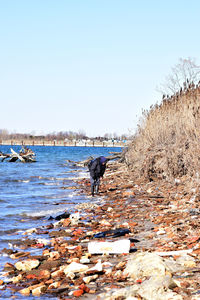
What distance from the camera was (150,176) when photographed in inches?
655

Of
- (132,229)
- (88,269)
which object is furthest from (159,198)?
(88,269)

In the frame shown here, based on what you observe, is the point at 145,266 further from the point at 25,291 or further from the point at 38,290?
the point at 25,291

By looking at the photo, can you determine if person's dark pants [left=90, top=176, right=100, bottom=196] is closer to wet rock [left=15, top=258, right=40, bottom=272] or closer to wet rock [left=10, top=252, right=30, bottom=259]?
wet rock [left=10, top=252, right=30, bottom=259]

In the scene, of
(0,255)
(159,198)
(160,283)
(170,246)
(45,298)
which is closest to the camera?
(160,283)

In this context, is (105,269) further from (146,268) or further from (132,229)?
(132,229)

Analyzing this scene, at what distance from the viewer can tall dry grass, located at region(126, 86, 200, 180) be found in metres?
13.3

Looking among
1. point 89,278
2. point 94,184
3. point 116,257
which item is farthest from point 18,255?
point 94,184

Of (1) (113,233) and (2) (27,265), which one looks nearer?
(2) (27,265)

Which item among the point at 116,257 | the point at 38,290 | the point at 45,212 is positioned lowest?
the point at 45,212

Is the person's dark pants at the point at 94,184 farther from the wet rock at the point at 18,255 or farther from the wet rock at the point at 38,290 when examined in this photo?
the wet rock at the point at 38,290

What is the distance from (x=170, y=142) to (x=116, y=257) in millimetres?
9627

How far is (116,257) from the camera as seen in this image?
639 centimetres

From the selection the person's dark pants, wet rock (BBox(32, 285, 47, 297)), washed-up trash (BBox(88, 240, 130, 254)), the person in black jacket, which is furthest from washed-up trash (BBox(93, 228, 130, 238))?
the person's dark pants

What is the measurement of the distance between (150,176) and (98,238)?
8.61 meters
